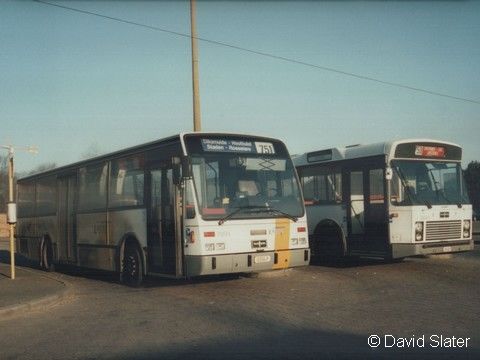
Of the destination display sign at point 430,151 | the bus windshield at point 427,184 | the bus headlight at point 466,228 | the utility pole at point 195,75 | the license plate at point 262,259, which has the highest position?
the utility pole at point 195,75

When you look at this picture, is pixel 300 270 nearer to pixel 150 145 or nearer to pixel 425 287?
pixel 425 287

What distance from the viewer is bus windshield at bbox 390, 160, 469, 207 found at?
14.3 m

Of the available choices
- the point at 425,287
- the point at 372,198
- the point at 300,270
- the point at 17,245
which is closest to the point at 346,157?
the point at 372,198

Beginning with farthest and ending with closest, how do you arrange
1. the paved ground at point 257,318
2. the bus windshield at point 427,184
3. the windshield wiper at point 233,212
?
1. the bus windshield at point 427,184
2. the windshield wiper at point 233,212
3. the paved ground at point 257,318

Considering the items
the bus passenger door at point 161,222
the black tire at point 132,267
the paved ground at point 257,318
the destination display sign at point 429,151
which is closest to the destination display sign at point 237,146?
the bus passenger door at point 161,222

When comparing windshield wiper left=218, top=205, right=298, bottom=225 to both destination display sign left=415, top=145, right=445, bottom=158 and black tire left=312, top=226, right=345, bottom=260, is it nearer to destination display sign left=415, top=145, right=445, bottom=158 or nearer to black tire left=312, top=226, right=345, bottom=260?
black tire left=312, top=226, right=345, bottom=260

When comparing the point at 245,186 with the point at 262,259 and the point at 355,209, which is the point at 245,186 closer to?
the point at 262,259

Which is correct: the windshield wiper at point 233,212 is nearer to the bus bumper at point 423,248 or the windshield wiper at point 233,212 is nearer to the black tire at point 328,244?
the bus bumper at point 423,248

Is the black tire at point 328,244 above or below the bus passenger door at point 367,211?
below

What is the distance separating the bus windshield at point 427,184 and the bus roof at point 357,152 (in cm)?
42

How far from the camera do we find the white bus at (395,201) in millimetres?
14125

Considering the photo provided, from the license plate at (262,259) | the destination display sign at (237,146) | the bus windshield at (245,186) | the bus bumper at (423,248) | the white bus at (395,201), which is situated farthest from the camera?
the white bus at (395,201)

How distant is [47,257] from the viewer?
18469 millimetres

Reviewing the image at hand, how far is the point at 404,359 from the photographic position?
650cm
